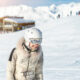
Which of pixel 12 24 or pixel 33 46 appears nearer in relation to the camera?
pixel 33 46

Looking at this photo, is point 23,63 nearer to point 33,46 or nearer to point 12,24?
point 33,46

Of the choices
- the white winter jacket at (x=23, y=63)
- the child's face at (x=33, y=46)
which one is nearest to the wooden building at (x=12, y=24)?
the white winter jacket at (x=23, y=63)

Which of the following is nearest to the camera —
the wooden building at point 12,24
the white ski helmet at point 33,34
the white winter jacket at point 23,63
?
the white ski helmet at point 33,34

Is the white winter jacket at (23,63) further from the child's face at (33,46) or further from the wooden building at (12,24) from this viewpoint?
the wooden building at (12,24)

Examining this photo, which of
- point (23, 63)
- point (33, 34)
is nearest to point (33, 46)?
point (33, 34)

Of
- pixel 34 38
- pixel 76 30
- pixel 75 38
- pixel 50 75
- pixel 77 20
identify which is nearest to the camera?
pixel 34 38

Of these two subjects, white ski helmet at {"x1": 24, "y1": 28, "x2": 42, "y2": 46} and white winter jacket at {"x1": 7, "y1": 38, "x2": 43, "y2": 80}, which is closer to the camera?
white ski helmet at {"x1": 24, "y1": 28, "x2": 42, "y2": 46}

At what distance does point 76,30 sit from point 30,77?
1933 centimetres

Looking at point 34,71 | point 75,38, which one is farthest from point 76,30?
point 34,71

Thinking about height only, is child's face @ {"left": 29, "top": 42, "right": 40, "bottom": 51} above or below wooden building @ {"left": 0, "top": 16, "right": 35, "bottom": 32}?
above

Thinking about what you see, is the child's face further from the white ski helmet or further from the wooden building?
the wooden building

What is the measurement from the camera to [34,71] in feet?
10.7

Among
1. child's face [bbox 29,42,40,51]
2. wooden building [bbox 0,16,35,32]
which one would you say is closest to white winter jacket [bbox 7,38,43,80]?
child's face [bbox 29,42,40,51]

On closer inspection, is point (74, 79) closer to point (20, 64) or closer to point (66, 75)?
point (66, 75)
